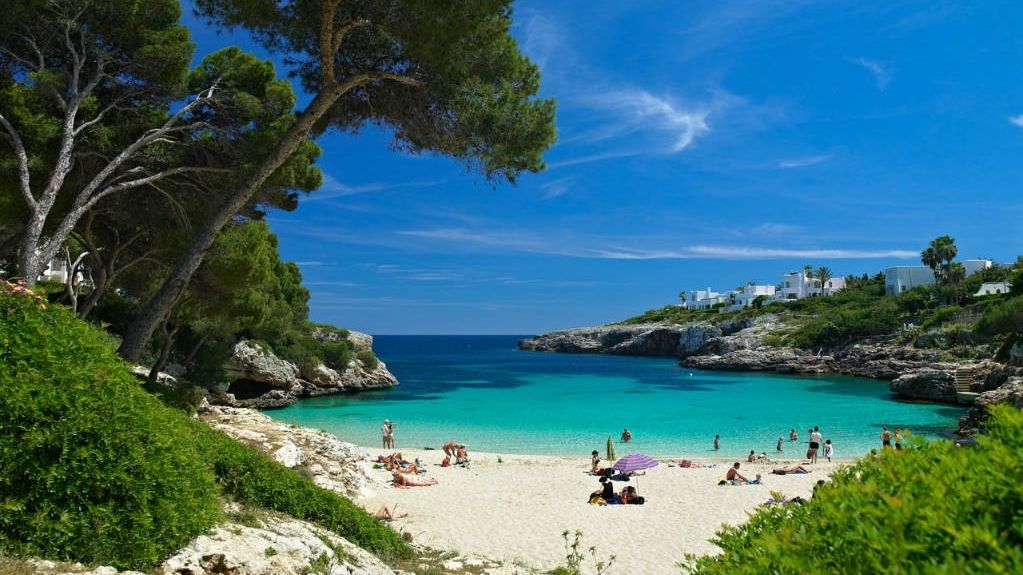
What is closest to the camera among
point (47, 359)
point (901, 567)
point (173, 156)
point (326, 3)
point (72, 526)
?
point (901, 567)

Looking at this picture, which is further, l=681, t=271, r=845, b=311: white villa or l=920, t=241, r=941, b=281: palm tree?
l=681, t=271, r=845, b=311: white villa

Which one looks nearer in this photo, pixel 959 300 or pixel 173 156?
pixel 173 156

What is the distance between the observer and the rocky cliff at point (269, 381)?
3662 cm

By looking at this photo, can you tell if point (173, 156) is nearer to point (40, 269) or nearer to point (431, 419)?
point (40, 269)

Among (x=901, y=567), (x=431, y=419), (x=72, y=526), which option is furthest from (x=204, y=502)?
(x=431, y=419)

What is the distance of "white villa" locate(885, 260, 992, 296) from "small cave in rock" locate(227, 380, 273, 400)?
294ft

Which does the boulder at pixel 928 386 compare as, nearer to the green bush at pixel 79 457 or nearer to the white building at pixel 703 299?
the green bush at pixel 79 457

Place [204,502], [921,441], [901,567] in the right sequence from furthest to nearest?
[204,502] → [921,441] → [901,567]

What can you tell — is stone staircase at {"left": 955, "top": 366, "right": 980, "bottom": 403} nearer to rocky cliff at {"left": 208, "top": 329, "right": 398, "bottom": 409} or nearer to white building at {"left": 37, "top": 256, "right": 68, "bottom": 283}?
rocky cliff at {"left": 208, "top": 329, "right": 398, "bottom": 409}

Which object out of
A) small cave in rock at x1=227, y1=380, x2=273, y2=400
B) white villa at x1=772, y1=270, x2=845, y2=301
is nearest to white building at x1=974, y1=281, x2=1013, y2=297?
white villa at x1=772, y1=270, x2=845, y2=301

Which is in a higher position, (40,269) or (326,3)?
(326,3)

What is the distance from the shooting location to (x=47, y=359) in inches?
Answer: 171

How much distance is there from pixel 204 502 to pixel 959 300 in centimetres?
8822

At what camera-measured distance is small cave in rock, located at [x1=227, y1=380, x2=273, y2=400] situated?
38656mm
